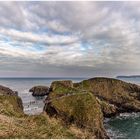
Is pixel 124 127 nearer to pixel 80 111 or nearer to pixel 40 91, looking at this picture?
pixel 80 111

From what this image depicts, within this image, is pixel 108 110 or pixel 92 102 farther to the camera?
pixel 108 110

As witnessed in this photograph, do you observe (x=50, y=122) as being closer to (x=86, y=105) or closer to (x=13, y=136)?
(x=13, y=136)

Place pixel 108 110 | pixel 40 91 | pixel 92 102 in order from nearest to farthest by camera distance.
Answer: pixel 92 102
pixel 108 110
pixel 40 91

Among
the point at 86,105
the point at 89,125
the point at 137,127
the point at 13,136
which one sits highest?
the point at 13,136

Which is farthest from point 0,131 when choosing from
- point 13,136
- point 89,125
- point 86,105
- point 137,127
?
point 137,127

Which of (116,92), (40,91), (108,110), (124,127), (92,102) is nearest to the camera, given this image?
(92,102)

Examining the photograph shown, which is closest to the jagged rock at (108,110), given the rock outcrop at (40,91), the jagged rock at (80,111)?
the jagged rock at (80,111)

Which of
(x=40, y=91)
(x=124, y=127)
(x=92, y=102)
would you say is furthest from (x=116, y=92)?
(x=40, y=91)

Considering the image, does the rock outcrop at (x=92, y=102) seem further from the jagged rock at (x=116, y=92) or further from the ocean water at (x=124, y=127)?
the ocean water at (x=124, y=127)

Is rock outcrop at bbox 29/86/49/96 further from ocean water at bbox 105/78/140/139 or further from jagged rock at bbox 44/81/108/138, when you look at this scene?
jagged rock at bbox 44/81/108/138

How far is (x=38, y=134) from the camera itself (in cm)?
1299

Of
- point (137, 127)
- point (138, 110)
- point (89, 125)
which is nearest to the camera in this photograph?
point (89, 125)

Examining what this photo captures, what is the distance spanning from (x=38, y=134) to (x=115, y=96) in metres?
70.8

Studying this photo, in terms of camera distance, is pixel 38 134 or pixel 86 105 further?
pixel 86 105
